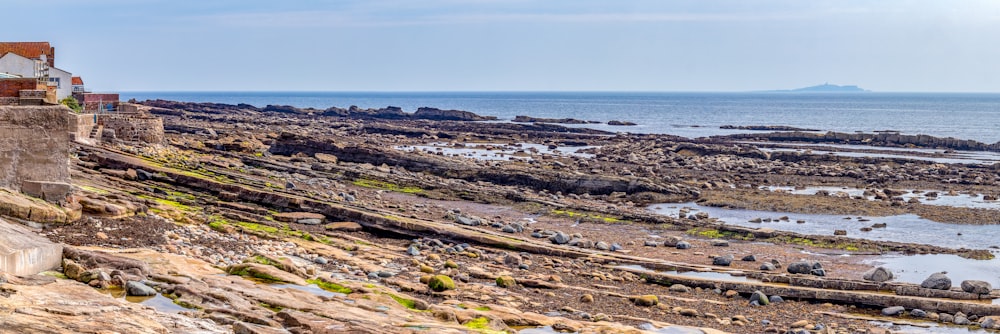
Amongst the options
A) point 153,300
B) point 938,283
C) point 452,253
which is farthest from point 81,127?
point 938,283

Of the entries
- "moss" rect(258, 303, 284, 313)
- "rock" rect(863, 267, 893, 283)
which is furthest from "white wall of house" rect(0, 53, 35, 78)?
"rock" rect(863, 267, 893, 283)

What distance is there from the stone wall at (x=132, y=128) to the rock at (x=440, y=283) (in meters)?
28.4

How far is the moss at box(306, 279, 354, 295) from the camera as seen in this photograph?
19156 millimetres

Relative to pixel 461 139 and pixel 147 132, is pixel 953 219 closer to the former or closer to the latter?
pixel 147 132

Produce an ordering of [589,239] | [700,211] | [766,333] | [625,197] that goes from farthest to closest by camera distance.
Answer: [625,197]
[700,211]
[589,239]
[766,333]

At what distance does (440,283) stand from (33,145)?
996 cm

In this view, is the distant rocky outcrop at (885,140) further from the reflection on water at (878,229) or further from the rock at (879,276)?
the rock at (879,276)

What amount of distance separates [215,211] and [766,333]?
56.1 feet

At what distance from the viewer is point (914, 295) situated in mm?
23609

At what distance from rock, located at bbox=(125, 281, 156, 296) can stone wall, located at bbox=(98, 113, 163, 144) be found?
30.6 metres

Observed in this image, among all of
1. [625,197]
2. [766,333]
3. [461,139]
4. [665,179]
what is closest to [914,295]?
[766,333]

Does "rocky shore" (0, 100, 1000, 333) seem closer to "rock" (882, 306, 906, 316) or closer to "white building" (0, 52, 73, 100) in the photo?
"rock" (882, 306, 906, 316)

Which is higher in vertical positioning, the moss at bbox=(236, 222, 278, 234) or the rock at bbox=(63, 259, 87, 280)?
the rock at bbox=(63, 259, 87, 280)

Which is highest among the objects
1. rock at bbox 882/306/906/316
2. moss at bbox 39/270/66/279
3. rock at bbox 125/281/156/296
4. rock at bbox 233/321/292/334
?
moss at bbox 39/270/66/279
